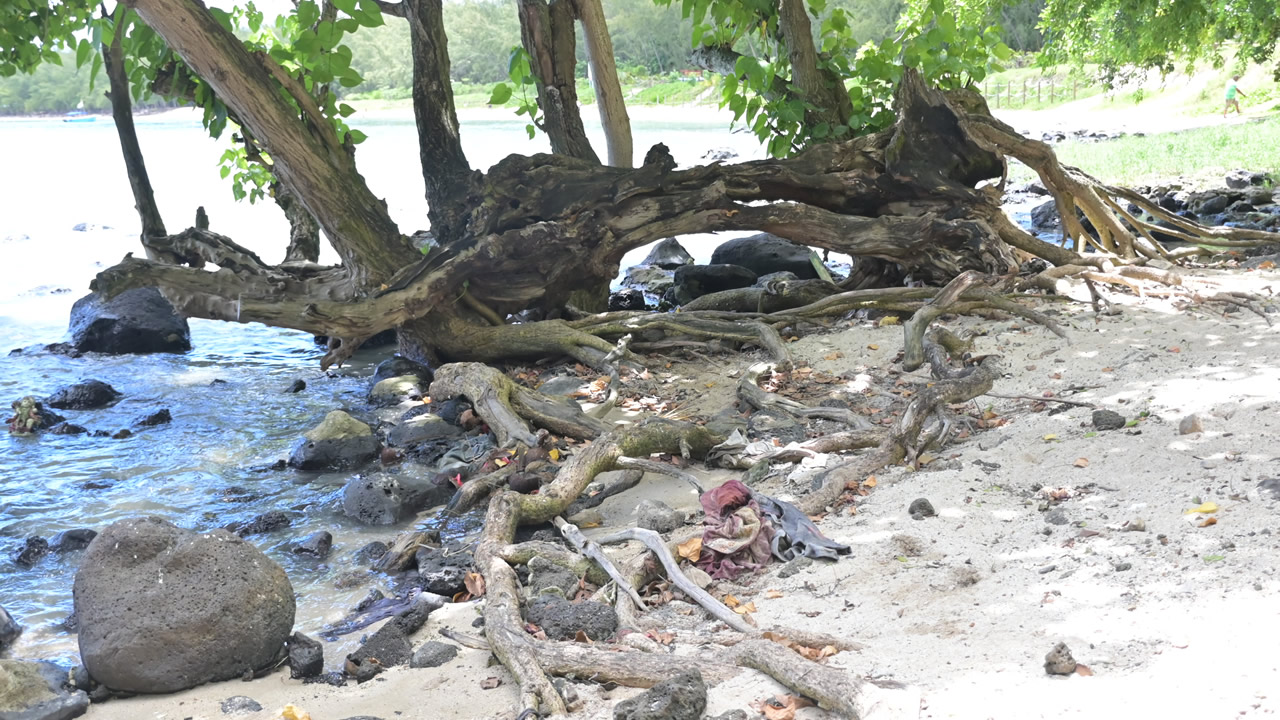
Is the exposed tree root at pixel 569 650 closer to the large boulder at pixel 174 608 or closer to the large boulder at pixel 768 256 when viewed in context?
the large boulder at pixel 174 608

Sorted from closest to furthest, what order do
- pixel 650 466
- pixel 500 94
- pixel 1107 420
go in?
pixel 1107 420, pixel 650 466, pixel 500 94

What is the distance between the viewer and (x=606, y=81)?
33.1 feet

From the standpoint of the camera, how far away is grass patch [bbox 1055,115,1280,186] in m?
19.7

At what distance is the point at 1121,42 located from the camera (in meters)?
16.3

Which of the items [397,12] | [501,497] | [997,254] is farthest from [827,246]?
[501,497]

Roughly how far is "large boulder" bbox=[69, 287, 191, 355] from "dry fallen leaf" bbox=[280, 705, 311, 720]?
8.72 m

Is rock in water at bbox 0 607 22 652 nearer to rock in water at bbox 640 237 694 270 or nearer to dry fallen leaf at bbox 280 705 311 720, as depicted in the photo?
dry fallen leaf at bbox 280 705 311 720

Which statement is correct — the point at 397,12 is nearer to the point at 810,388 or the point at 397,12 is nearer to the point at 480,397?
the point at 480,397

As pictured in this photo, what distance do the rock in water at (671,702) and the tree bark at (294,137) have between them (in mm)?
6128

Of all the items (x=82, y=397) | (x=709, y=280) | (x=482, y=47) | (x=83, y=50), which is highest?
(x=482, y=47)

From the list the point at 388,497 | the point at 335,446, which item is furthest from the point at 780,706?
the point at 335,446

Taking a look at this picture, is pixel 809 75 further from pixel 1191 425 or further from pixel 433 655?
pixel 433 655

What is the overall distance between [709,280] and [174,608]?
8238 millimetres

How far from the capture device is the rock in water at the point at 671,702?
9.96ft
